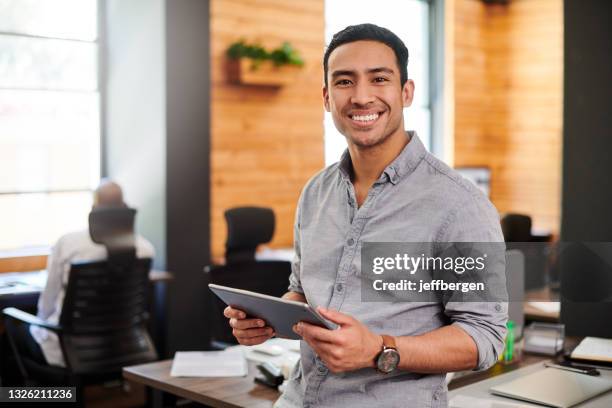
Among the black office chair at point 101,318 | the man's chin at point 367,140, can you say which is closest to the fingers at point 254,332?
the man's chin at point 367,140

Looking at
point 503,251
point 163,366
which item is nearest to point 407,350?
point 503,251

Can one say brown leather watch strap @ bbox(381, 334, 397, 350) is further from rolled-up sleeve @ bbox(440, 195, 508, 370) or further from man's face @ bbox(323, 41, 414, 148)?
man's face @ bbox(323, 41, 414, 148)

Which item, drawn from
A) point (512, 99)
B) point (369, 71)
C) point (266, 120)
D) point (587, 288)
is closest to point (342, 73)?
point (369, 71)

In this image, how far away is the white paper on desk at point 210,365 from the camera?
253 cm

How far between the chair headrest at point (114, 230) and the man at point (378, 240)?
2.12 metres

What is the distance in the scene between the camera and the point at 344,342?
1.55 m

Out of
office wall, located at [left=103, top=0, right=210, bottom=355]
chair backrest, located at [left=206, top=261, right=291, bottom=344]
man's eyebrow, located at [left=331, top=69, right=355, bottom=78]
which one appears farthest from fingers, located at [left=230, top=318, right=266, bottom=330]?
office wall, located at [left=103, top=0, right=210, bottom=355]

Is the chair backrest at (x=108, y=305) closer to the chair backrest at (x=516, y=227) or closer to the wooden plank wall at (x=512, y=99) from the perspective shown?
the chair backrest at (x=516, y=227)

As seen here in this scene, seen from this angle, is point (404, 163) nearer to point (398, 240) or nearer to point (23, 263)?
point (398, 240)

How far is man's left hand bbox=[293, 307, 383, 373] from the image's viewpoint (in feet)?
5.08

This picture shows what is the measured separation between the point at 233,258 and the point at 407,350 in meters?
2.11

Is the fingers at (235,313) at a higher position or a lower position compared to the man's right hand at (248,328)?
higher

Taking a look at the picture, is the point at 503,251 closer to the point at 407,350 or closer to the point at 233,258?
the point at 407,350

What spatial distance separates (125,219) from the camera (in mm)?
3969
